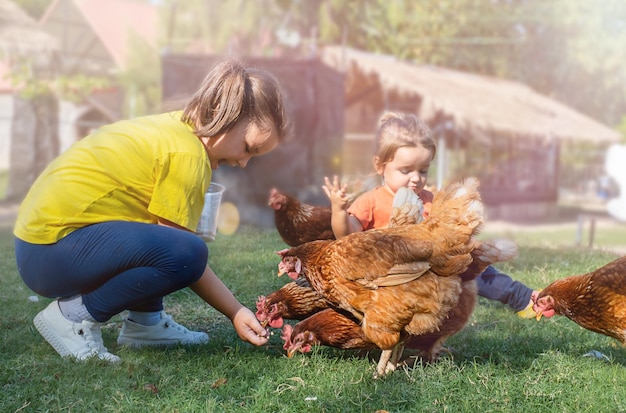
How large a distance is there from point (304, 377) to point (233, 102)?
3.72 feet

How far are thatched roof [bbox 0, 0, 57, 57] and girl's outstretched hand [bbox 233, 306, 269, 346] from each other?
572 inches

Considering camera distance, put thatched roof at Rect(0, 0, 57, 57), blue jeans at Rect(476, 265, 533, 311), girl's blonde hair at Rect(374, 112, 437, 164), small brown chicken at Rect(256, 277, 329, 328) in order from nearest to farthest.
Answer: small brown chicken at Rect(256, 277, 329, 328)
girl's blonde hair at Rect(374, 112, 437, 164)
blue jeans at Rect(476, 265, 533, 311)
thatched roof at Rect(0, 0, 57, 57)

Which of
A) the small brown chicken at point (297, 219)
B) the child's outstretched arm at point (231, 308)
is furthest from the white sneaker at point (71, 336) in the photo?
the small brown chicken at point (297, 219)

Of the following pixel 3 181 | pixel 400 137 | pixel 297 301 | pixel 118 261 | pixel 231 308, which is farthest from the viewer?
pixel 3 181

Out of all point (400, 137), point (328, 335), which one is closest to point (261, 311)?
point (328, 335)

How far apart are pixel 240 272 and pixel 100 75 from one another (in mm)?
14318

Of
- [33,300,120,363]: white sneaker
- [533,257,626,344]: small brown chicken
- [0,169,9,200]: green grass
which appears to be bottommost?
[0,169,9,200]: green grass

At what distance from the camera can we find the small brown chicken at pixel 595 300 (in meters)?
2.74

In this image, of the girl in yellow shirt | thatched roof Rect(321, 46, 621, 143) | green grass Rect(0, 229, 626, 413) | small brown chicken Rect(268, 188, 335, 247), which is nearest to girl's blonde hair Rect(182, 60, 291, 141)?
the girl in yellow shirt

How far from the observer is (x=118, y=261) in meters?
2.38

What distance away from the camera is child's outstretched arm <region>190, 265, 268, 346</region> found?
2.45 metres

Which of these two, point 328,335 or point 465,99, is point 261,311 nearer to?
point 328,335

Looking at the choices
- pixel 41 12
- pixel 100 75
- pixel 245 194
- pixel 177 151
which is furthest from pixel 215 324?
pixel 41 12

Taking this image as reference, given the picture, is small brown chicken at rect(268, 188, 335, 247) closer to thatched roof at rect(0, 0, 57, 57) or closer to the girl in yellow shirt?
the girl in yellow shirt
